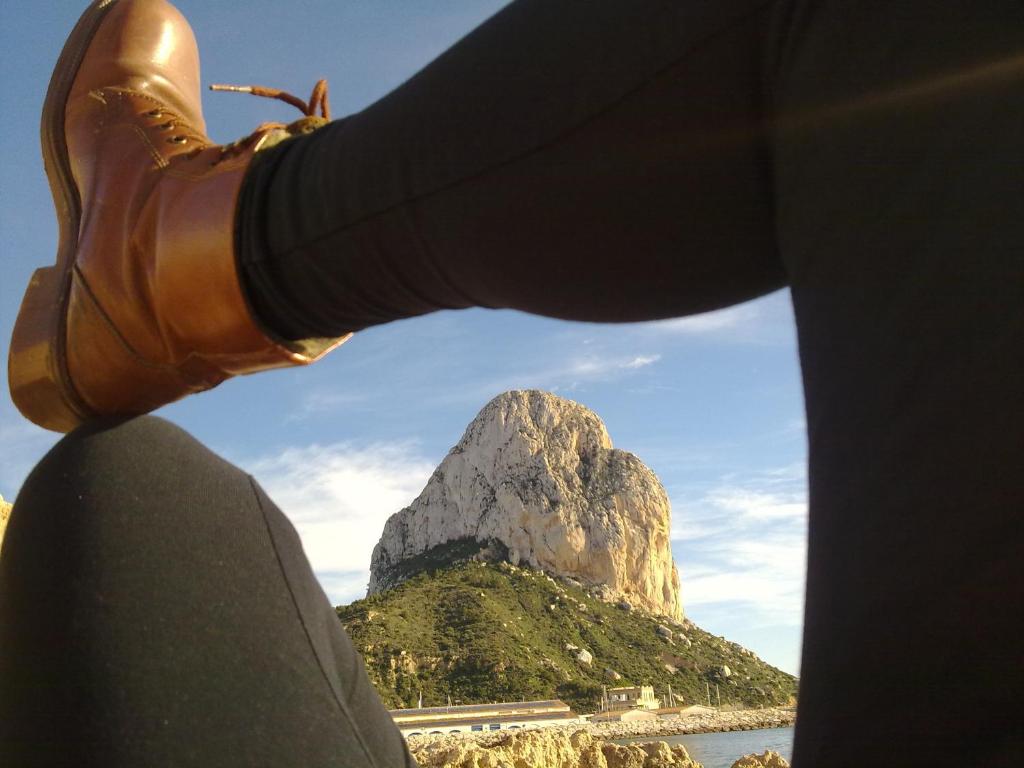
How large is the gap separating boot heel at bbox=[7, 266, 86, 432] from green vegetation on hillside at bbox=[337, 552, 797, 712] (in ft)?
119

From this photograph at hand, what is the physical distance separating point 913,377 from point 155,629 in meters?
0.53

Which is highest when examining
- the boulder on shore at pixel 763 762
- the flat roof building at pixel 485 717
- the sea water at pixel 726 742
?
the boulder on shore at pixel 763 762

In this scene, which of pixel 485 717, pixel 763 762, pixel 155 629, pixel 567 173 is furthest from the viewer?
pixel 485 717

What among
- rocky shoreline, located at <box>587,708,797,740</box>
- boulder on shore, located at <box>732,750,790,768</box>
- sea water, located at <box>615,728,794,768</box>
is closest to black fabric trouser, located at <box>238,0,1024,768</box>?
boulder on shore, located at <box>732,750,790,768</box>

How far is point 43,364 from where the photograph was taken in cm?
82

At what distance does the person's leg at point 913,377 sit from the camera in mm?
295

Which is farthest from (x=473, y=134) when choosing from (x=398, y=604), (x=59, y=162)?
(x=398, y=604)

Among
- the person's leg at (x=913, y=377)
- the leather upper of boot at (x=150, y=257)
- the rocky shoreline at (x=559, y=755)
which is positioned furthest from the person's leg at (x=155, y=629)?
the rocky shoreline at (x=559, y=755)

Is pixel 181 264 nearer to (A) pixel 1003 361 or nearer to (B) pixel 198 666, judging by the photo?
(B) pixel 198 666

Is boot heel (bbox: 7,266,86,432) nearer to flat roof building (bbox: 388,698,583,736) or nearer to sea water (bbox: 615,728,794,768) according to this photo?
sea water (bbox: 615,728,794,768)

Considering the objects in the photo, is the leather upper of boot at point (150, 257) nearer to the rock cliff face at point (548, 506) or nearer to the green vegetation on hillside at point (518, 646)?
the green vegetation on hillside at point (518, 646)

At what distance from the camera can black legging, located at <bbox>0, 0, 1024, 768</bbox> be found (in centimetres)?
30

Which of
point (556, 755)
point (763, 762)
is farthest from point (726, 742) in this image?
point (556, 755)

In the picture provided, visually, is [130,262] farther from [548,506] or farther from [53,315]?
[548,506]
